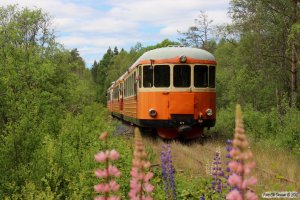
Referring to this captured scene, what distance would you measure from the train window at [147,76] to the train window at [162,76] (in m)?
0.13

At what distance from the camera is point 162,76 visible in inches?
568

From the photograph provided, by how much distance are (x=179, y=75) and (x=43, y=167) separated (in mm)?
8214

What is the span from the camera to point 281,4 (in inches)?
914

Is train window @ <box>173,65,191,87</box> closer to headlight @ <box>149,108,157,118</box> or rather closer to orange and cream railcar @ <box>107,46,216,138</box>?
orange and cream railcar @ <box>107,46,216,138</box>

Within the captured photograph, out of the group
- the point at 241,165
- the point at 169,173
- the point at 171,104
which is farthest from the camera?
the point at 171,104

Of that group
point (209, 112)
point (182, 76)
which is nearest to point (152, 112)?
point (182, 76)

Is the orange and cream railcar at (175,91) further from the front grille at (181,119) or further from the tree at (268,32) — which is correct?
the tree at (268,32)

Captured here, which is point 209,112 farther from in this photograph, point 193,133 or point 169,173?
point 169,173

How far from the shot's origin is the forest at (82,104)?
684 centimetres

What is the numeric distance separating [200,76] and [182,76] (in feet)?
1.94

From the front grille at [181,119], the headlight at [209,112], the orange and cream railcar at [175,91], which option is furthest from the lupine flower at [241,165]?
the headlight at [209,112]

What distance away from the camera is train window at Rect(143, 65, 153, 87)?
14391 mm

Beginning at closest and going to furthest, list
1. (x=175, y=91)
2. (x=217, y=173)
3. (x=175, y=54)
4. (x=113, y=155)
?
(x=113, y=155) → (x=217, y=173) → (x=175, y=91) → (x=175, y=54)

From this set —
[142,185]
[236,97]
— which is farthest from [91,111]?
[236,97]
